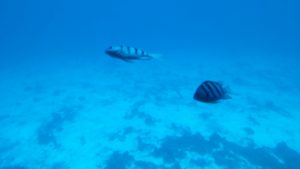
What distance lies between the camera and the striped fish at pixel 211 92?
3.70 m

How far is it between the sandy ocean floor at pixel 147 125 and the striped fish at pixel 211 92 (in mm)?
7817

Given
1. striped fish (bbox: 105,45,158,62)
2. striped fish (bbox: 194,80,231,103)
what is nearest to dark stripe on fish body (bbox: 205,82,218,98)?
striped fish (bbox: 194,80,231,103)

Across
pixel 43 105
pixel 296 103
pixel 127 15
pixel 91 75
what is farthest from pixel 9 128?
pixel 127 15

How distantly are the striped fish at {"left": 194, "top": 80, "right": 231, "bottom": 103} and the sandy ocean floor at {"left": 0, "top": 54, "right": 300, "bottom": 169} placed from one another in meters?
7.82

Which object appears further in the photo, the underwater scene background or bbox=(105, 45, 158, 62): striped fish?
the underwater scene background

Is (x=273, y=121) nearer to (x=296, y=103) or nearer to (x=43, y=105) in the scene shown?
(x=296, y=103)

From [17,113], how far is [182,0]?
139m

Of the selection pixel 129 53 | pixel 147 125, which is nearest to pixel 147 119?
pixel 147 125

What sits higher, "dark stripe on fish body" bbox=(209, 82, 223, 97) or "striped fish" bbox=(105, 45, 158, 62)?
"striped fish" bbox=(105, 45, 158, 62)

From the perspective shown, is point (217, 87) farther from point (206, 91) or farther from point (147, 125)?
point (147, 125)

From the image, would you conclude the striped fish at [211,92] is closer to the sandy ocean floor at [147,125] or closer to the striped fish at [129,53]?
the striped fish at [129,53]

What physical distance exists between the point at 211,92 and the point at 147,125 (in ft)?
35.6

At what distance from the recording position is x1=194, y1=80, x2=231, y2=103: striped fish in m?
3.70

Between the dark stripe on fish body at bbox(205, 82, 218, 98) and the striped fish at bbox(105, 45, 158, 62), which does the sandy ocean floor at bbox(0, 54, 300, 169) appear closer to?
the striped fish at bbox(105, 45, 158, 62)
